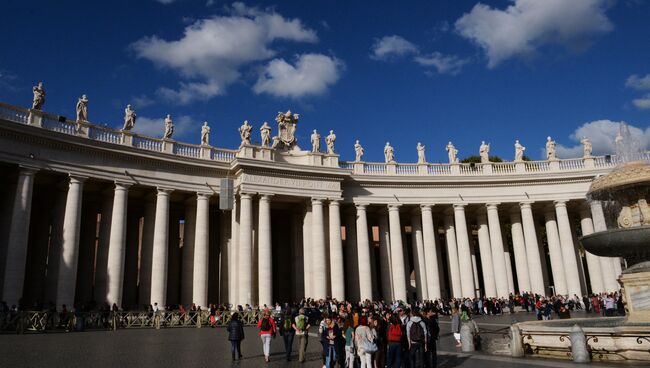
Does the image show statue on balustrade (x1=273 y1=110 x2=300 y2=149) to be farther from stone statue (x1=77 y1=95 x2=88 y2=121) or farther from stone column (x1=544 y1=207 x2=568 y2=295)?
stone column (x1=544 y1=207 x2=568 y2=295)

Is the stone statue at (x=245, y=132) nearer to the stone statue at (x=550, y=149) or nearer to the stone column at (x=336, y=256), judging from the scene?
the stone column at (x=336, y=256)

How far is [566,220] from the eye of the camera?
4459 centimetres

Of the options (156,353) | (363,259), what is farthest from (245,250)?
(156,353)

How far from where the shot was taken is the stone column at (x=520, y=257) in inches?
1746

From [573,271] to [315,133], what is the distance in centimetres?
2543

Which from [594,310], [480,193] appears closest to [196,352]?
[594,310]

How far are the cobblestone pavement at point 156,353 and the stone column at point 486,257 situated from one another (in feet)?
72.8

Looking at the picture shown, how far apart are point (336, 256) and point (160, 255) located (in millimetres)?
13347

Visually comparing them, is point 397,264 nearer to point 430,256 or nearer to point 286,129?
point 430,256

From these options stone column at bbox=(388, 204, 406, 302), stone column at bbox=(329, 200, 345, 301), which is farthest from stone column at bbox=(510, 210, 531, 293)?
stone column at bbox=(329, 200, 345, 301)

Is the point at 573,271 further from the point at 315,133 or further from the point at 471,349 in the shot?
the point at 471,349

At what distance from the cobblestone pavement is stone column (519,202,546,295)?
925 inches

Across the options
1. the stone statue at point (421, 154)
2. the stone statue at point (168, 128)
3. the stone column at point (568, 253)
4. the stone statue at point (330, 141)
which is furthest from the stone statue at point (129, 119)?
the stone column at point (568, 253)

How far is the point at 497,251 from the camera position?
147ft
